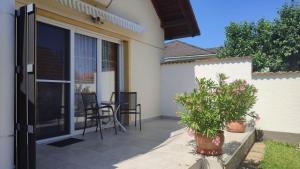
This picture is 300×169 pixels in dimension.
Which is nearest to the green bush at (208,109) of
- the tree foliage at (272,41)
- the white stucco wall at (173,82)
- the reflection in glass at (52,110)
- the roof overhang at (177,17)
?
the reflection in glass at (52,110)

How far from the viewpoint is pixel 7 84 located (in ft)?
11.7

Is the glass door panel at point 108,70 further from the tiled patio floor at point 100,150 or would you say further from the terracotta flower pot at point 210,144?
the terracotta flower pot at point 210,144

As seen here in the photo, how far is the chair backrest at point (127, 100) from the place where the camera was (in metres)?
8.72

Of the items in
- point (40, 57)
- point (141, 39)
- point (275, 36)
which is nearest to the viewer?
point (40, 57)

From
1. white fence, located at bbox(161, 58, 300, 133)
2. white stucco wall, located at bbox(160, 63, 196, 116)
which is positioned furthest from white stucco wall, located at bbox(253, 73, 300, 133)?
white stucco wall, located at bbox(160, 63, 196, 116)

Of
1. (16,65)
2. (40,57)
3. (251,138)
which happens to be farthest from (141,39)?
(16,65)

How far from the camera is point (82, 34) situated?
25.3 feet

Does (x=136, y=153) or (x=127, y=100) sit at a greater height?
(x=127, y=100)

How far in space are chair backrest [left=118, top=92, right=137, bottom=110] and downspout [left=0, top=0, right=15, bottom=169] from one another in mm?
5149

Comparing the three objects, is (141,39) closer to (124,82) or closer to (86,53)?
(124,82)

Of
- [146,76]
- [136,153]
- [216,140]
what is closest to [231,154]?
[216,140]

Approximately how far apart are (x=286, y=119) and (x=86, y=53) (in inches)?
287

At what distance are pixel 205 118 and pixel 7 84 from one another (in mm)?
3606

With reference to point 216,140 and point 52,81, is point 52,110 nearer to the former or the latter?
point 52,81
